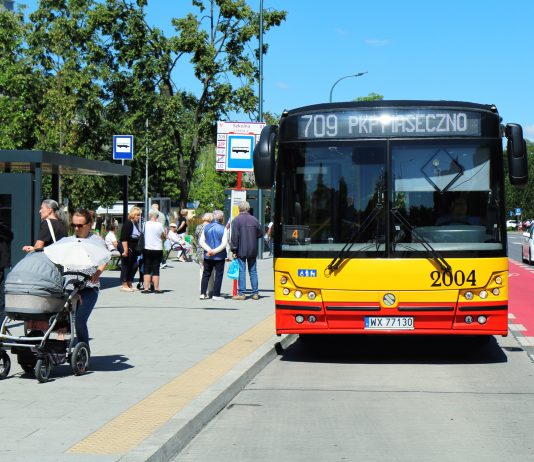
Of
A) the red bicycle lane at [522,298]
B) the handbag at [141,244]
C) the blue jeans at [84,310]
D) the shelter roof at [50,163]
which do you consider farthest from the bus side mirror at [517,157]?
the handbag at [141,244]

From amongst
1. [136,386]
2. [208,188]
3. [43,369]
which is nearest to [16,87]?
[208,188]

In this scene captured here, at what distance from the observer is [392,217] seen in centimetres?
1070

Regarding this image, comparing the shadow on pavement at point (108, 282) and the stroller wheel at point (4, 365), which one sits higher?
the stroller wheel at point (4, 365)

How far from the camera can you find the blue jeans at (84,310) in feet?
30.3

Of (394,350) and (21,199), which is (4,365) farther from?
(21,199)

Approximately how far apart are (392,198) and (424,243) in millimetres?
578

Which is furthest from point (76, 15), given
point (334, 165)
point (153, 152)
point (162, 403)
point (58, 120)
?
point (162, 403)

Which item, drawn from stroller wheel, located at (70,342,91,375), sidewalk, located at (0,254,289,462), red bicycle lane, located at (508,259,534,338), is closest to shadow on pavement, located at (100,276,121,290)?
sidewalk, located at (0,254,289,462)

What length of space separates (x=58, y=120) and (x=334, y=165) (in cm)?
4098

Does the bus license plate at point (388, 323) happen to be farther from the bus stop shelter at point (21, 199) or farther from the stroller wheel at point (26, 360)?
the bus stop shelter at point (21, 199)

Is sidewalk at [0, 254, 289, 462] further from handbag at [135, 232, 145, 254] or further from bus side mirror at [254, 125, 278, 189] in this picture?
handbag at [135, 232, 145, 254]

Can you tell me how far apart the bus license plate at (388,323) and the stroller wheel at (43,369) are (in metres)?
3.49

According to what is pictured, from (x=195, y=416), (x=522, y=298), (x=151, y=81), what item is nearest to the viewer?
(x=195, y=416)

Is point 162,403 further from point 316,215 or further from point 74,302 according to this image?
point 316,215
